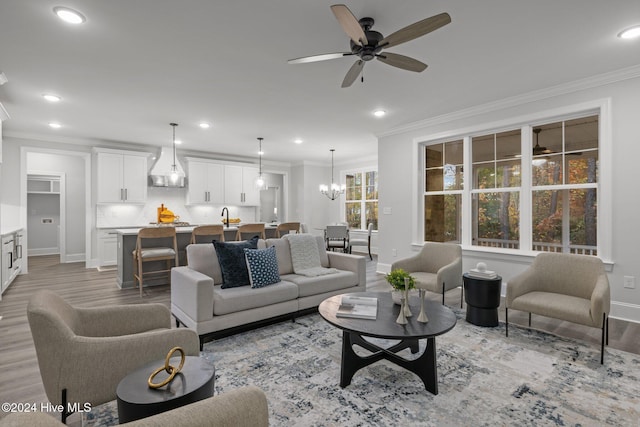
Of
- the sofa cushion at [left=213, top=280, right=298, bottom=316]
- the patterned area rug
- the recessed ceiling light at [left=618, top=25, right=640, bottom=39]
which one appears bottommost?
the patterned area rug

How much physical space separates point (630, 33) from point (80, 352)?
14.9ft

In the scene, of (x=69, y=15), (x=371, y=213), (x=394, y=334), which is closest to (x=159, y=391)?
(x=394, y=334)

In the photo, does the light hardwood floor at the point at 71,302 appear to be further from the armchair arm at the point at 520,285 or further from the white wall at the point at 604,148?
the white wall at the point at 604,148

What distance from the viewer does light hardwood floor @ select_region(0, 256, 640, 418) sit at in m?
2.34

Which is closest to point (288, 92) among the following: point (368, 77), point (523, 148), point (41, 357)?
point (368, 77)

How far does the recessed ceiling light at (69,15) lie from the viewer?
2389mm

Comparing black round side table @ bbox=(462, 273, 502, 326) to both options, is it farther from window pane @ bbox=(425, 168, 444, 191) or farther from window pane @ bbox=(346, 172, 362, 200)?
window pane @ bbox=(346, 172, 362, 200)

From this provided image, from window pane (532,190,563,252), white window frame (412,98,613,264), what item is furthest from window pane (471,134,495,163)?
window pane (532,190,563,252)

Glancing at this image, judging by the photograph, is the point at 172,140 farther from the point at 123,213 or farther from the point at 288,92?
the point at 288,92

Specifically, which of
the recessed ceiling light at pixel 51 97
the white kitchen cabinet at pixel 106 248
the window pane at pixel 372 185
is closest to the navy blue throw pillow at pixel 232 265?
the recessed ceiling light at pixel 51 97

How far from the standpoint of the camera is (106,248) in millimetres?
6938

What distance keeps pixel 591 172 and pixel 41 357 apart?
536 centimetres

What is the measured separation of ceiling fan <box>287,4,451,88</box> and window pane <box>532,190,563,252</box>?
9.28 feet

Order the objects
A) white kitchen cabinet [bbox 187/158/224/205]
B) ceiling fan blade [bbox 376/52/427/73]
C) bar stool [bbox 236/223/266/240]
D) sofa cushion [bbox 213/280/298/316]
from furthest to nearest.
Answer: white kitchen cabinet [bbox 187/158/224/205] → bar stool [bbox 236/223/266/240] → sofa cushion [bbox 213/280/298/316] → ceiling fan blade [bbox 376/52/427/73]
